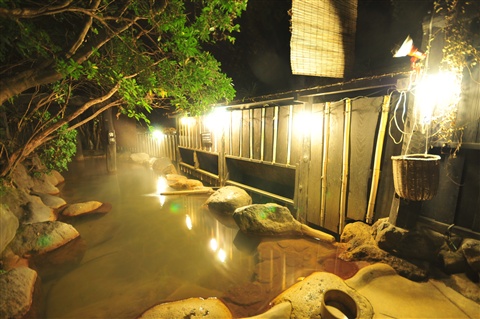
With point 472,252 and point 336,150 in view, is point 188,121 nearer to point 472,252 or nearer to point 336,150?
point 336,150

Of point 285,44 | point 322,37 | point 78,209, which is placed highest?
point 285,44

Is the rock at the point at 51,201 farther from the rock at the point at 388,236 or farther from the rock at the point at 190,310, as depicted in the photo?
the rock at the point at 388,236

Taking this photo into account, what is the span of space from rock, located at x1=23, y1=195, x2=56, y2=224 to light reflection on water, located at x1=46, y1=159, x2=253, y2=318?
0.91 m

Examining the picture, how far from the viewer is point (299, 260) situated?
5.19 m

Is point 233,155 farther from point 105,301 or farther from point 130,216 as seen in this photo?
point 105,301

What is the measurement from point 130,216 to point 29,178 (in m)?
5.97

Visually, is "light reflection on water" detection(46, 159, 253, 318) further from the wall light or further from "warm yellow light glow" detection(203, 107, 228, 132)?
the wall light

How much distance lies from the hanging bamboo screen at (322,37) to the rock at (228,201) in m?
5.03

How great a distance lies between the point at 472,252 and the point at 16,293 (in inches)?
324

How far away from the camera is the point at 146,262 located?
5.34 meters

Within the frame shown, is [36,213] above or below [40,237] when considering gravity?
above

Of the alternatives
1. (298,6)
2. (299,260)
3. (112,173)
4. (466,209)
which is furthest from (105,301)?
(112,173)

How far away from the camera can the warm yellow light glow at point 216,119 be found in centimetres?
1012

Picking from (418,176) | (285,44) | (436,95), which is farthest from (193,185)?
(436,95)
